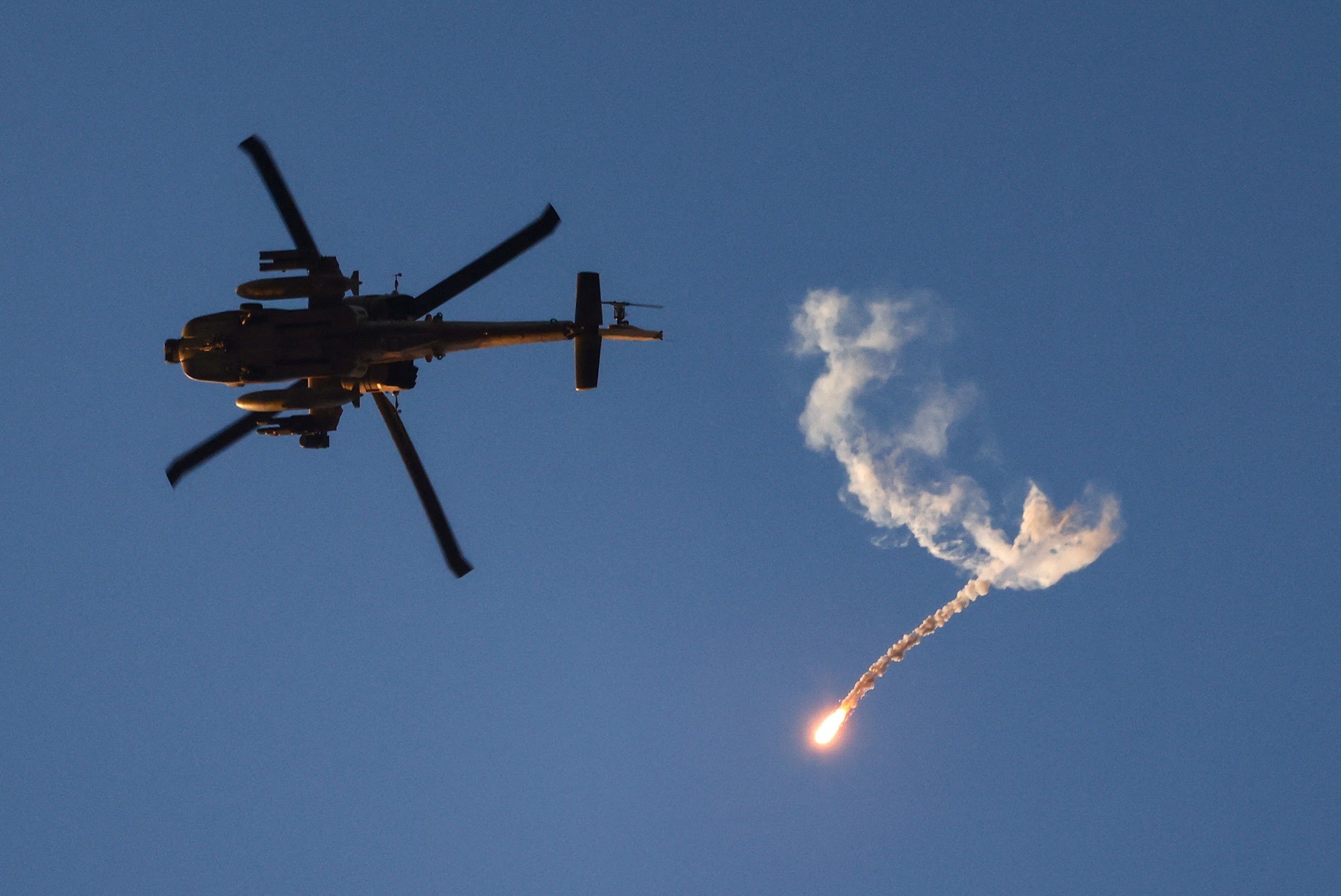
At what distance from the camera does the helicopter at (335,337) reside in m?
31.1

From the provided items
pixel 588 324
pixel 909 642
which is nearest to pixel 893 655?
pixel 909 642

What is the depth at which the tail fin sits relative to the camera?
3127 cm

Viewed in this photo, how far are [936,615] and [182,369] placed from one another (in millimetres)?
27265

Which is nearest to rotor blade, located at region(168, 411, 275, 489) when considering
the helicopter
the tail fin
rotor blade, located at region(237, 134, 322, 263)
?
the helicopter

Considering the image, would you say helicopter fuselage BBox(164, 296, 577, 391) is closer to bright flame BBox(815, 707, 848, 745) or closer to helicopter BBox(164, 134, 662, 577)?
helicopter BBox(164, 134, 662, 577)

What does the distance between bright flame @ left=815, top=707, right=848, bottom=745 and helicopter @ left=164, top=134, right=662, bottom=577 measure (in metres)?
20.0

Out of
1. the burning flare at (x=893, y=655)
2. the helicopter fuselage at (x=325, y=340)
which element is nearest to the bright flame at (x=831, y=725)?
the burning flare at (x=893, y=655)

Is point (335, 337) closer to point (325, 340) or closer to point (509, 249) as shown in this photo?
point (325, 340)

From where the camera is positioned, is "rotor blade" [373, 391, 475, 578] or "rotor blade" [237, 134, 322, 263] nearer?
"rotor blade" [237, 134, 322, 263]

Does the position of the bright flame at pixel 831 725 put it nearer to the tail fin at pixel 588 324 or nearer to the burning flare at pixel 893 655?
the burning flare at pixel 893 655

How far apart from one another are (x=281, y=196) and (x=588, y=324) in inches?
321

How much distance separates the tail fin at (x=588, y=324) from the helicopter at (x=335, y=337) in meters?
0.02

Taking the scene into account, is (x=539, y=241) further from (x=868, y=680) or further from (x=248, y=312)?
(x=868, y=680)

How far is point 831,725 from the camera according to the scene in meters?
47.5
